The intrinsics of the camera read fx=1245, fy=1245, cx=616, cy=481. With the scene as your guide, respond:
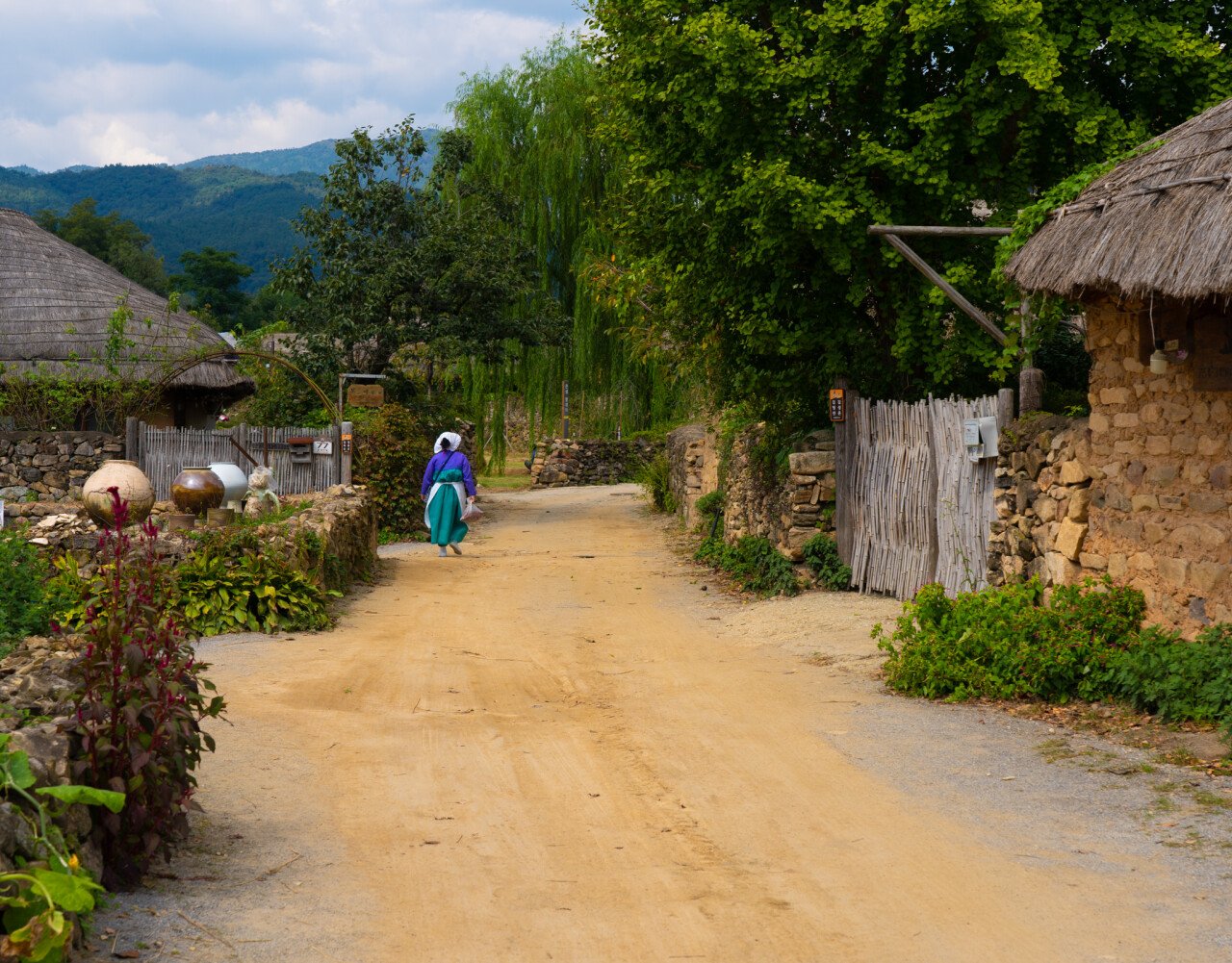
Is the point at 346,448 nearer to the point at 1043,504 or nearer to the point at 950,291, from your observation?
the point at 950,291

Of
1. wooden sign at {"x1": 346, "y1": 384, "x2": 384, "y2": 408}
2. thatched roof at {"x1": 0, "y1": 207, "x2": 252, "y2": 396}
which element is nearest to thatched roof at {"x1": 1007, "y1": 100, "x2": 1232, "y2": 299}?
wooden sign at {"x1": 346, "y1": 384, "x2": 384, "y2": 408}

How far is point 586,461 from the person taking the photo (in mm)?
35469

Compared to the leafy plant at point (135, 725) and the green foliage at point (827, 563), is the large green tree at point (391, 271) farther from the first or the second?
the leafy plant at point (135, 725)

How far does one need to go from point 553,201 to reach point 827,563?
58.5ft

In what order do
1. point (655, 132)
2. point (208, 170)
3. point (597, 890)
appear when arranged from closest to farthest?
1. point (597, 890)
2. point (655, 132)
3. point (208, 170)

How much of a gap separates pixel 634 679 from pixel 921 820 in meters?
3.70

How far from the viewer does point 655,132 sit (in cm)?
1296

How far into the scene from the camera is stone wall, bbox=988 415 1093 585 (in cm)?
856

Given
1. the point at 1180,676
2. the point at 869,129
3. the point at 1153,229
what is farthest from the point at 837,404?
the point at 1180,676

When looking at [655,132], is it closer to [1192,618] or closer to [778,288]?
[778,288]

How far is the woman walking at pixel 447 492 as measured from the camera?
1755cm

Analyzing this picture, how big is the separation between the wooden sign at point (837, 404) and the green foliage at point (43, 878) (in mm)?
9661

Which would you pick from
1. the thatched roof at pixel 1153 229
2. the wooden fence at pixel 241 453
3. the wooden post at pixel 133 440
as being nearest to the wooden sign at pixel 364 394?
the wooden fence at pixel 241 453

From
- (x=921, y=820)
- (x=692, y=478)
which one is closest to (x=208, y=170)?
(x=692, y=478)
